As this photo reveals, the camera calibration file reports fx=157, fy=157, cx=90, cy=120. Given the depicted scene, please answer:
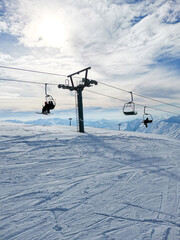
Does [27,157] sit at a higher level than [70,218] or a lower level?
higher

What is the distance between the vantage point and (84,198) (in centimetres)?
484

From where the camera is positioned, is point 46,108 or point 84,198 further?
point 46,108

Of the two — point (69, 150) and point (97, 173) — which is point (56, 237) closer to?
point (97, 173)

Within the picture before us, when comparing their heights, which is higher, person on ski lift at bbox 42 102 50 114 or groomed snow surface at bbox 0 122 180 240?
person on ski lift at bbox 42 102 50 114

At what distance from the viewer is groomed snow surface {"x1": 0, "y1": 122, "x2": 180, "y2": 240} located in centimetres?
361

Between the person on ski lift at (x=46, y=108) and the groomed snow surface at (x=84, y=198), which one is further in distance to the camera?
the person on ski lift at (x=46, y=108)

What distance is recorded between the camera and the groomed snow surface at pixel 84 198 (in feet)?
11.8

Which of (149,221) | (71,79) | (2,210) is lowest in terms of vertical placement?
(149,221)

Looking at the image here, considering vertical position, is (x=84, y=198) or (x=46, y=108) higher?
(x=46, y=108)

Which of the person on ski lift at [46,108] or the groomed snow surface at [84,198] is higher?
Result: the person on ski lift at [46,108]

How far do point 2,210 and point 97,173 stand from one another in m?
3.76

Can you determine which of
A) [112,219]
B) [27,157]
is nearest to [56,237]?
[112,219]

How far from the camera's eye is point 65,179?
5992mm

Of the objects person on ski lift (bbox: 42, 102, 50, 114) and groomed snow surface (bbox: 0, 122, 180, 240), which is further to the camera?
person on ski lift (bbox: 42, 102, 50, 114)
